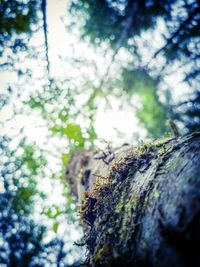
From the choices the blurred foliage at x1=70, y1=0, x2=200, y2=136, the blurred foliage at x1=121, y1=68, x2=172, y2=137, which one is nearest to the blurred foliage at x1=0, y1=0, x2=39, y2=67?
the blurred foliage at x1=70, y1=0, x2=200, y2=136

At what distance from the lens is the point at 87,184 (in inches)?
162

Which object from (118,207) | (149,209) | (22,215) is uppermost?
(22,215)

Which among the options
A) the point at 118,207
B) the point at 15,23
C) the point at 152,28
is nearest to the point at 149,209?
the point at 118,207

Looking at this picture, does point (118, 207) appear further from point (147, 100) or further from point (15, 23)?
point (147, 100)

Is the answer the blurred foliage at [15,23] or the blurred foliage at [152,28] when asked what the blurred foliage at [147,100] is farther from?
the blurred foliage at [15,23]

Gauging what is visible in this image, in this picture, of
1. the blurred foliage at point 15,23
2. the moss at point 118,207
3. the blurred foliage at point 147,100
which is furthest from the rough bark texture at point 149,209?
the blurred foliage at point 147,100

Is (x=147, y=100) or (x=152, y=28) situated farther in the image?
(x=147, y=100)

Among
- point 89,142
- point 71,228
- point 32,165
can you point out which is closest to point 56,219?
point 71,228

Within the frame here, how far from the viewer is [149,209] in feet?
6.19

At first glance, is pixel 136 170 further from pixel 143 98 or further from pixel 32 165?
pixel 143 98

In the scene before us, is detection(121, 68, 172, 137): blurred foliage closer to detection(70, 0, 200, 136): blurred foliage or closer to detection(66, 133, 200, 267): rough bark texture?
detection(70, 0, 200, 136): blurred foliage

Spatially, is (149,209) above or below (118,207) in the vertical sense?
below

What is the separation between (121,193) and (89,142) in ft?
11.2

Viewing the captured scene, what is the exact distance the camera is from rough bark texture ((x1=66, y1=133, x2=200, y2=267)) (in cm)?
140
